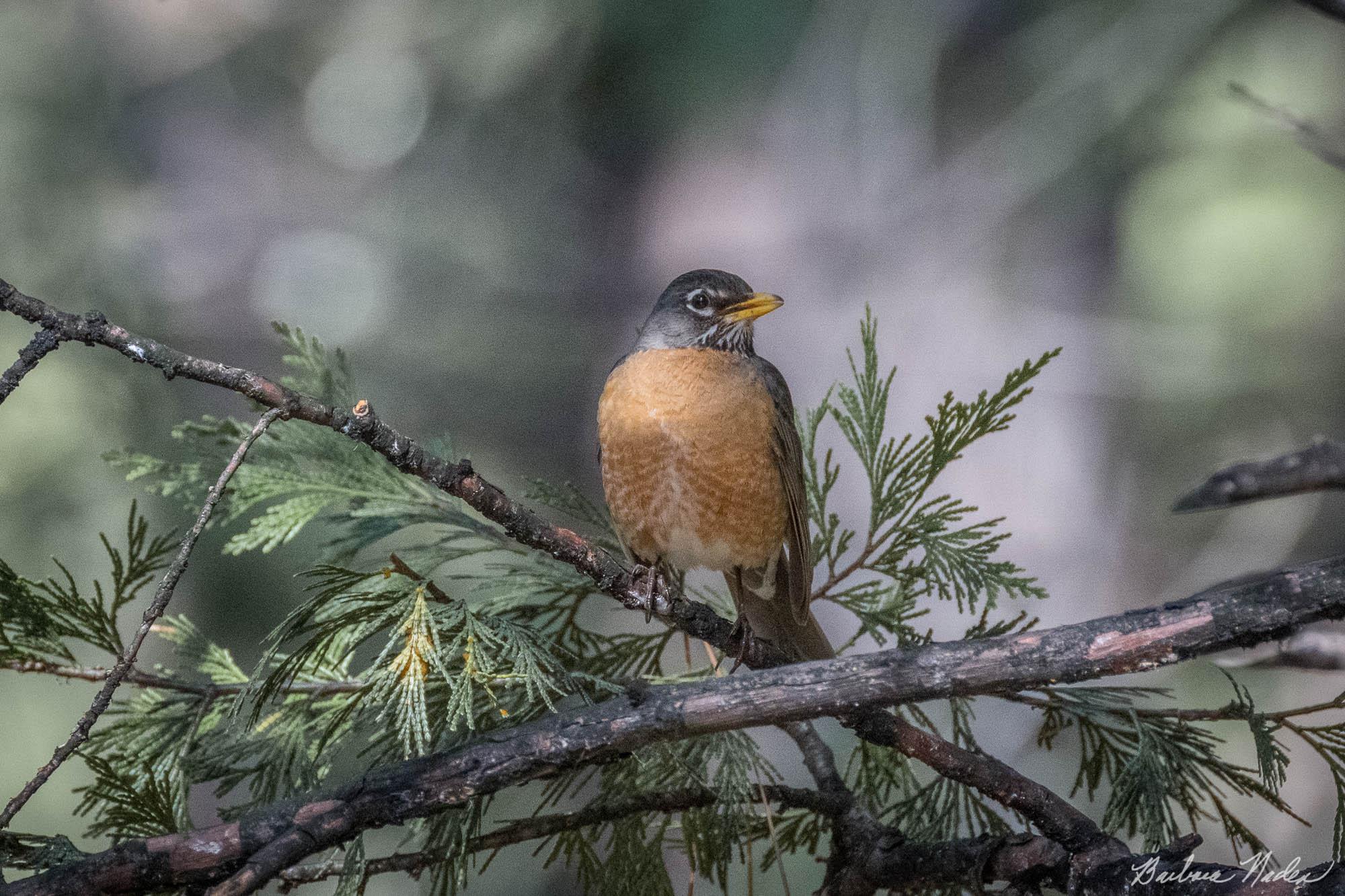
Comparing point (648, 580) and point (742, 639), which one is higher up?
point (648, 580)

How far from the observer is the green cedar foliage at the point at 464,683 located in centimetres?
146

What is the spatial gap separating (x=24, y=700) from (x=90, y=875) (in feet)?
9.58

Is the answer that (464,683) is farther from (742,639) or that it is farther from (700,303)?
(700,303)

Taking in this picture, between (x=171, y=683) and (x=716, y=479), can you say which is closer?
(x=171, y=683)

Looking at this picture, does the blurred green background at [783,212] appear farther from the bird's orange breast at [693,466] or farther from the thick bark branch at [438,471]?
the thick bark branch at [438,471]

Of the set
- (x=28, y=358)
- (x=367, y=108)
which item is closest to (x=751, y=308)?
(x=28, y=358)

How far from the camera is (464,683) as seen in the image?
1.38 m

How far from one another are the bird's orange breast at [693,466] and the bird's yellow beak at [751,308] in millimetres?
188

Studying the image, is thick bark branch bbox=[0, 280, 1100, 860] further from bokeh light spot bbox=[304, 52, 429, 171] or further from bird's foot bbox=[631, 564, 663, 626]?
bokeh light spot bbox=[304, 52, 429, 171]

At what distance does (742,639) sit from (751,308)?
0.90m

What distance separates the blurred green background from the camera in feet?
15.7
